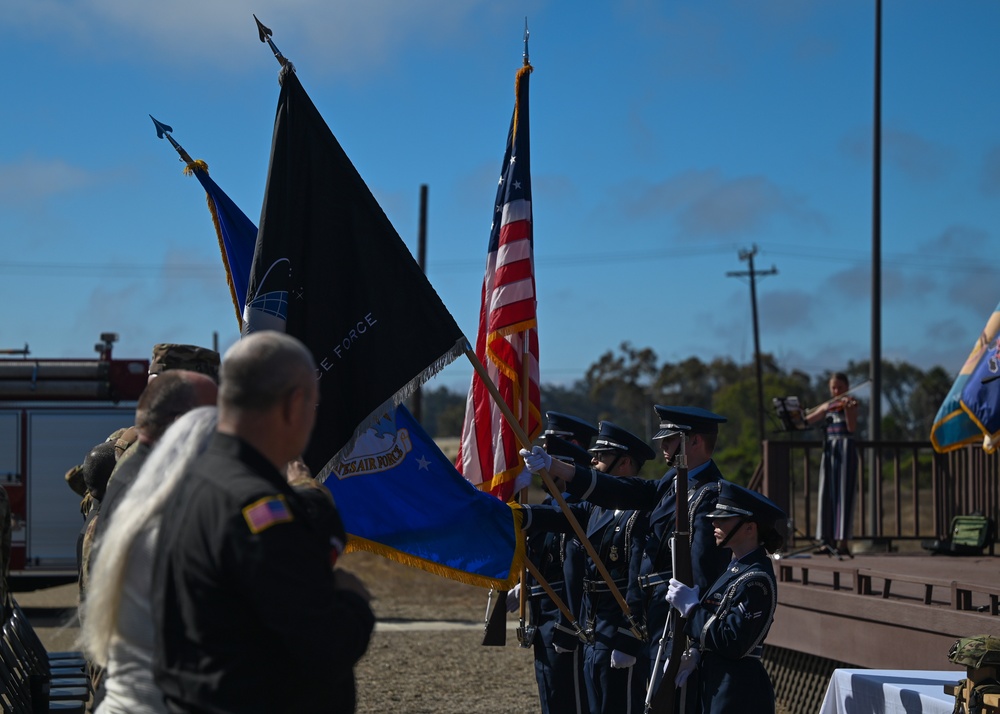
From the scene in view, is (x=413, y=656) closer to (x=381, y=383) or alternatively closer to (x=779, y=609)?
(x=779, y=609)

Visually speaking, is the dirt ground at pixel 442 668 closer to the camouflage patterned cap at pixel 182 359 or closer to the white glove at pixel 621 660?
the white glove at pixel 621 660

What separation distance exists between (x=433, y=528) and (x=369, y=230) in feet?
5.89

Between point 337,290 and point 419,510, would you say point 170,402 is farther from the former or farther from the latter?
point 419,510

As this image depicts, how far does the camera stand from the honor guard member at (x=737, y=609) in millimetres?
5035

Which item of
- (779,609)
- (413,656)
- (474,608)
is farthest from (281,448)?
(474,608)

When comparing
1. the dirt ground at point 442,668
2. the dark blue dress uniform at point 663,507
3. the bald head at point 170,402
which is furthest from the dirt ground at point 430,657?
the bald head at point 170,402

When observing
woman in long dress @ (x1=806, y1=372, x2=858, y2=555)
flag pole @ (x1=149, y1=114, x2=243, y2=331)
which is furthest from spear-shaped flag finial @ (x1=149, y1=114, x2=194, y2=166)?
woman in long dress @ (x1=806, y1=372, x2=858, y2=555)

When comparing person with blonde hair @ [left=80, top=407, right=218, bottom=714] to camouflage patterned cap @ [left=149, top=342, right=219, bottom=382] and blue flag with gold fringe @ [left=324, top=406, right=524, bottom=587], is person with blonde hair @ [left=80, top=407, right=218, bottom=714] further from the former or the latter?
blue flag with gold fringe @ [left=324, top=406, right=524, bottom=587]

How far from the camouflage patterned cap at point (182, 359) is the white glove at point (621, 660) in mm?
2725

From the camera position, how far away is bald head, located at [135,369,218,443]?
3.46 m

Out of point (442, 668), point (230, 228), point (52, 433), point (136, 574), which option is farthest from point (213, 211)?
point (52, 433)

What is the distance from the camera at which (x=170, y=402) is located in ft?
11.4

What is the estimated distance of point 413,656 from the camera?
42.5 ft

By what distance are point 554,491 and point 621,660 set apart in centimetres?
143
